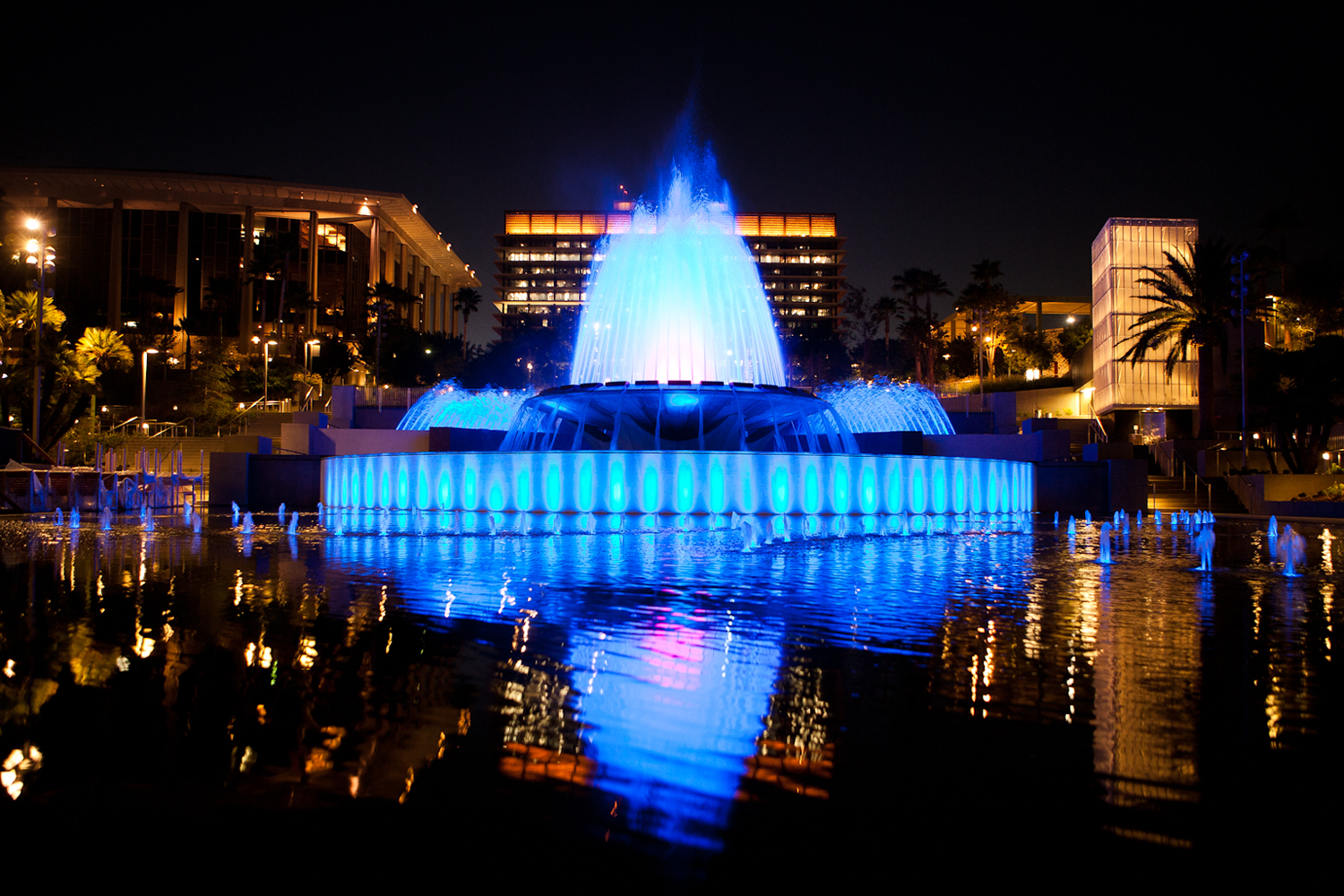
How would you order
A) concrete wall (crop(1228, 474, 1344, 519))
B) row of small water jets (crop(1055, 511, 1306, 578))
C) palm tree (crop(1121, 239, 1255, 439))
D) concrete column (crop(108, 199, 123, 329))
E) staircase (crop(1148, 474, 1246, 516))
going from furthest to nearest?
1. concrete column (crop(108, 199, 123, 329))
2. palm tree (crop(1121, 239, 1255, 439))
3. staircase (crop(1148, 474, 1246, 516))
4. concrete wall (crop(1228, 474, 1344, 519))
5. row of small water jets (crop(1055, 511, 1306, 578))

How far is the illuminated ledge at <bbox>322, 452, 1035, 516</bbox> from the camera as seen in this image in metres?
15.9

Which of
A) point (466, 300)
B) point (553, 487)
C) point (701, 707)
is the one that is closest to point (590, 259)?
point (466, 300)

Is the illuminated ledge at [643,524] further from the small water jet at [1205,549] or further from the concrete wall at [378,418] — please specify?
the concrete wall at [378,418]

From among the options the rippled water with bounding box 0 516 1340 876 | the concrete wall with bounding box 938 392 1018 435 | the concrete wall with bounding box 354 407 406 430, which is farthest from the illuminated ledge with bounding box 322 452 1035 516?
the concrete wall with bounding box 354 407 406 430

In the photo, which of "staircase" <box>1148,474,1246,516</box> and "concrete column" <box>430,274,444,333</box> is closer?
"staircase" <box>1148,474,1246,516</box>

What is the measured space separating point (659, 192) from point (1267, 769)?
24.0 meters

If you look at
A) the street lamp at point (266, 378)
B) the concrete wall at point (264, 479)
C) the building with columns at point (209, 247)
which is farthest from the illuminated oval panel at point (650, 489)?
the building with columns at point (209, 247)

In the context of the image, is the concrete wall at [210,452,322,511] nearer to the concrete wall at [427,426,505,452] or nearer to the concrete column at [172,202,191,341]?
the concrete wall at [427,426,505,452]

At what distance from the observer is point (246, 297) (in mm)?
76688

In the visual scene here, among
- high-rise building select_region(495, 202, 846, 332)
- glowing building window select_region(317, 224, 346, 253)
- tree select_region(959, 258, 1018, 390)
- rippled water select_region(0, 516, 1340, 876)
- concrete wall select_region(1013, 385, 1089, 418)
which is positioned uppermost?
high-rise building select_region(495, 202, 846, 332)

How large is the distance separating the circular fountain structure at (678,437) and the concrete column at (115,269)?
61.7 meters

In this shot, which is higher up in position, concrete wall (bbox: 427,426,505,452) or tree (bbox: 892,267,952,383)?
tree (bbox: 892,267,952,383)

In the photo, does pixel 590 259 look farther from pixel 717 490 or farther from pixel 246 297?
pixel 717 490

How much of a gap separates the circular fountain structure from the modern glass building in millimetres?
24765
